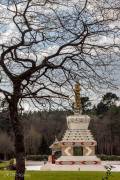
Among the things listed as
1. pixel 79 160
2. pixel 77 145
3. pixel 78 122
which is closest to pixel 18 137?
pixel 79 160

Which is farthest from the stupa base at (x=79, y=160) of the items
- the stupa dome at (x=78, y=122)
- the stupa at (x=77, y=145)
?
the stupa dome at (x=78, y=122)

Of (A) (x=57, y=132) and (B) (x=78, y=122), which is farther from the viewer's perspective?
(A) (x=57, y=132)

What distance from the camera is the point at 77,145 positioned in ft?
131

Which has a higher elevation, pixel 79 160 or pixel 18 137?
pixel 18 137

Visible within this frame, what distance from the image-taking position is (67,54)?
12.2 metres

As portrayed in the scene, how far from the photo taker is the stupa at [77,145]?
38531 mm

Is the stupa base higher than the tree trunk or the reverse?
the reverse

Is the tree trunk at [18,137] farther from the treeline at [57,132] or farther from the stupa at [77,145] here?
the treeline at [57,132]

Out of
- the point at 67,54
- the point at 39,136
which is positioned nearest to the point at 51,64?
the point at 67,54

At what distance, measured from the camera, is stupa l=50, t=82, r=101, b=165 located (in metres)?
38.5

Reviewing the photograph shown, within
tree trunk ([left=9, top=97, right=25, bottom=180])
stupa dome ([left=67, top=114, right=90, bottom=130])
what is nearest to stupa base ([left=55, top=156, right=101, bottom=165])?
stupa dome ([left=67, top=114, right=90, bottom=130])

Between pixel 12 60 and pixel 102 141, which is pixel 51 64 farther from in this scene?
pixel 102 141

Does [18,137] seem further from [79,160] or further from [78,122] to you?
[78,122]

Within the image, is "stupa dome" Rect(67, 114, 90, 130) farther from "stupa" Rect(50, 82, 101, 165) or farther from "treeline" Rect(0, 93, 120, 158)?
"treeline" Rect(0, 93, 120, 158)
